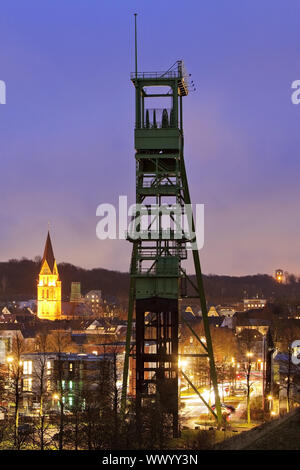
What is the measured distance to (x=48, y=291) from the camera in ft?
572

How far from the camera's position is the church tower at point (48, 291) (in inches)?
6777

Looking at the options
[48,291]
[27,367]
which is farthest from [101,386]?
[48,291]

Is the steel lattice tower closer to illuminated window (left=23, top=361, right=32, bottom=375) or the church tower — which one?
illuminated window (left=23, top=361, right=32, bottom=375)

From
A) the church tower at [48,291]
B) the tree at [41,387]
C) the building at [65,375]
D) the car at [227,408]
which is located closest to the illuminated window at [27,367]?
the building at [65,375]

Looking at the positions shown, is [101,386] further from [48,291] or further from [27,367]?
[48,291]

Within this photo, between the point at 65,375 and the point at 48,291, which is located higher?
the point at 48,291

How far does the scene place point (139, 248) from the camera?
38.1 m

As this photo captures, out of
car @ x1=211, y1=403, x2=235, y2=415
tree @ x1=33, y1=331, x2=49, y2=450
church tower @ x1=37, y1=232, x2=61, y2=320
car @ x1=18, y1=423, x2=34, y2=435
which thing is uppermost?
church tower @ x1=37, y1=232, x2=61, y2=320

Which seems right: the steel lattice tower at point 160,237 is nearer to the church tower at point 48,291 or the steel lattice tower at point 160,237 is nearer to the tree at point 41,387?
the tree at point 41,387

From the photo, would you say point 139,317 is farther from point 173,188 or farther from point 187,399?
point 187,399

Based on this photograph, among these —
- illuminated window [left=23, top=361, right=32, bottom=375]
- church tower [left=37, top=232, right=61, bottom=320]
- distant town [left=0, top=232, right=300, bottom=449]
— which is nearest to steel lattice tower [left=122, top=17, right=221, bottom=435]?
distant town [left=0, top=232, right=300, bottom=449]

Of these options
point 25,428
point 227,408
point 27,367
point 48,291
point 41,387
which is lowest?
point 227,408

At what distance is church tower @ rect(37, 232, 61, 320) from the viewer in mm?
172125

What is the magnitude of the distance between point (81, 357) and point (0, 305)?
138955mm
